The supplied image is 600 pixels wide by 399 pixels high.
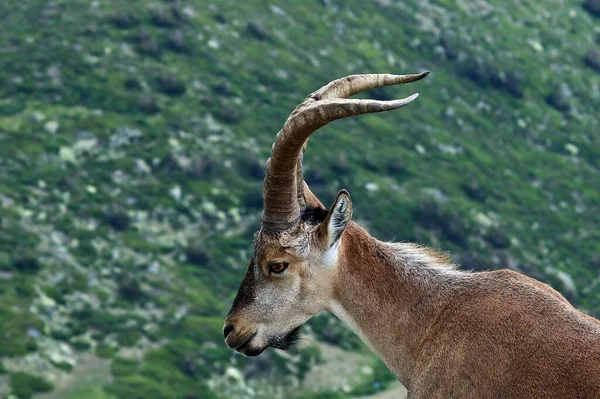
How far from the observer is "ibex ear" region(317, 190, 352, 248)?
1099 cm

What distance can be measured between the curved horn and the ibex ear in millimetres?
363

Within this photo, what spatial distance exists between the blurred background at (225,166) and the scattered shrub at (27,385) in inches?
2.6

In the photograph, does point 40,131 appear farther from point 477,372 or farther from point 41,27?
point 477,372

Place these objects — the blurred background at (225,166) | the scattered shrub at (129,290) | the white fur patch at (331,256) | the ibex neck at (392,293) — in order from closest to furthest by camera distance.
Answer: the ibex neck at (392,293) → the white fur patch at (331,256) → the blurred background at (225,166) → the scattered shrub at (129,290)

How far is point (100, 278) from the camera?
35.1m

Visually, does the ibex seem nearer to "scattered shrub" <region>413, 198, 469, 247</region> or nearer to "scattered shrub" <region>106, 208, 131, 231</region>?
"scattered shrub" <region>106, 208, 131, 231</region>

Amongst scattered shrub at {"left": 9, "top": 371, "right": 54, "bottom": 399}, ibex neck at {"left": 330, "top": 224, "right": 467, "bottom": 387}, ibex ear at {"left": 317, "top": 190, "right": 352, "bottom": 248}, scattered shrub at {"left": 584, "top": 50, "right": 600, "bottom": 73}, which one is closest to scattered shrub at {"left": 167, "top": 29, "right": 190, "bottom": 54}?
scattered shrub at {"left": 9, "top": 371, "right": 54, "bottom": 399}

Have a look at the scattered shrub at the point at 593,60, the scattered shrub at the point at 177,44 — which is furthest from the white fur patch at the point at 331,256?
the scattered shrub at the point at 593,60

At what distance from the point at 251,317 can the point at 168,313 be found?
76.0ft

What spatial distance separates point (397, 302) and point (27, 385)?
19.3 metres

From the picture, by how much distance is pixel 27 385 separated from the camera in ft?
94.0

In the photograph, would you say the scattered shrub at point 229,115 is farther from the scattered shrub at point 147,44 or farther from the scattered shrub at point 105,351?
the scattered shrub at point 105,351

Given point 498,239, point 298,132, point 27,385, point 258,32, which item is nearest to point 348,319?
point 298,132

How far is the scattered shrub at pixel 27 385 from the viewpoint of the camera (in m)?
28.2
